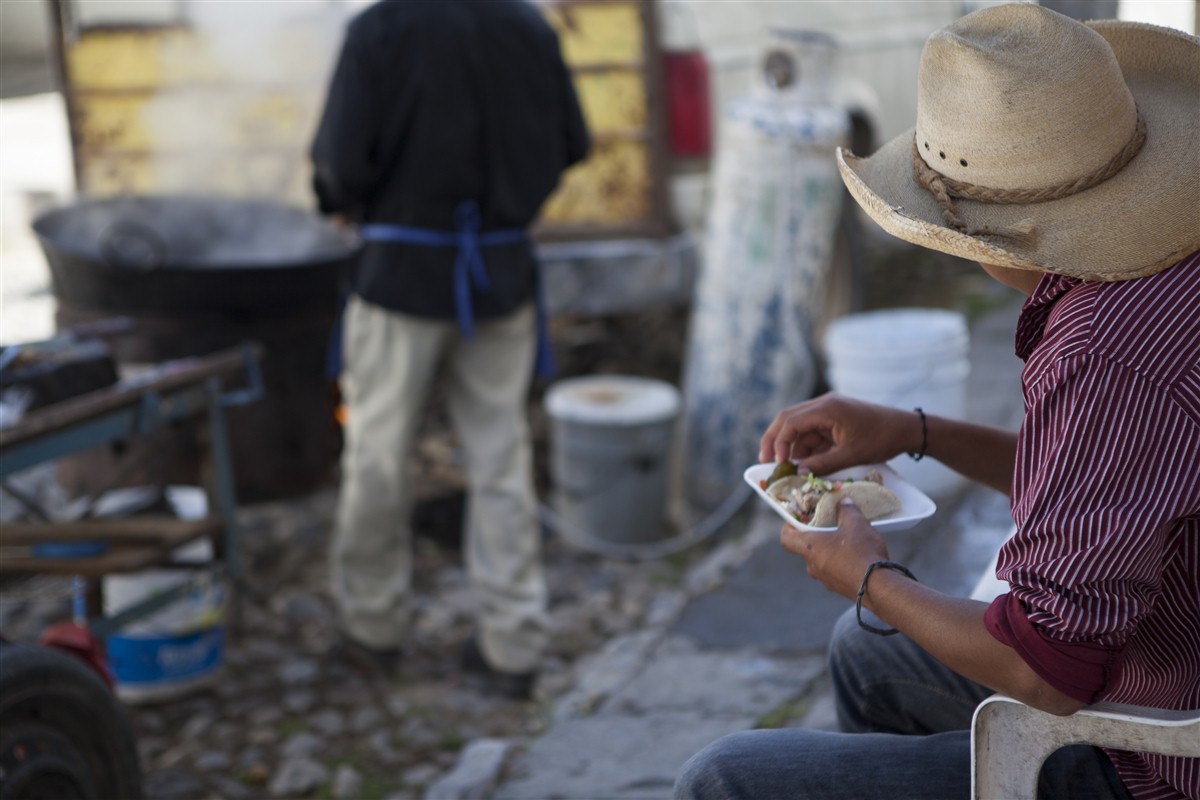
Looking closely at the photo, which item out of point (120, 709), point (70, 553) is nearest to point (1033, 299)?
point (120, 709)

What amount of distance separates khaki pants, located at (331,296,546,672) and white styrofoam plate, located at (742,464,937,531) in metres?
1.95

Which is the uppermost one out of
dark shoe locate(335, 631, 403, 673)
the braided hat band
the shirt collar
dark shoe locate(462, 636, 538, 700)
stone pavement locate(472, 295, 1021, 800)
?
the braided hat band

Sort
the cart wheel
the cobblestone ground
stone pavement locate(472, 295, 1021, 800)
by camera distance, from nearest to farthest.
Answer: the cart wheel < stone pavement locate(472, 295, 1021, 800) < the cobblestone ground

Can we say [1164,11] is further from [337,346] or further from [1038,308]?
[1038,308]

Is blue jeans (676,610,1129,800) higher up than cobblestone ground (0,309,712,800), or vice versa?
blue jeans (676,610,1129,800)

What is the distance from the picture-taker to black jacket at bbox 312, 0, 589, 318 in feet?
12.0

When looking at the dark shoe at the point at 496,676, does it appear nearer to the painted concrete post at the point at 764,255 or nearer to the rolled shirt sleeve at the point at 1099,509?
the painted concrete post at the point at 764,255

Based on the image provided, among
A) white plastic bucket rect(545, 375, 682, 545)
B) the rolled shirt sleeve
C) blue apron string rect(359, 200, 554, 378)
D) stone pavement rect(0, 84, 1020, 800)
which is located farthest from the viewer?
white plastic bucket rect(545, 375, 682, 545)

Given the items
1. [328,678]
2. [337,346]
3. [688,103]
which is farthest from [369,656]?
[688,103]

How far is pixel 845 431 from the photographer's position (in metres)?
2.09

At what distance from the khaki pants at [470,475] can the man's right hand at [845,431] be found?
1.91m

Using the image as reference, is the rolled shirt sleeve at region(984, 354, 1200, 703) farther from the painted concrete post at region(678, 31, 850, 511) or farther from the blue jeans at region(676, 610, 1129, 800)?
the painted concrete post at region(678, 31, 850, 511)

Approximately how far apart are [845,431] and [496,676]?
2.20m

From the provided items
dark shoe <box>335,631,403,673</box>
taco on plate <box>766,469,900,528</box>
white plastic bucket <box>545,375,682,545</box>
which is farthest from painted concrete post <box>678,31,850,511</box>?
taco on plate <box>766,469,900,528</box>
